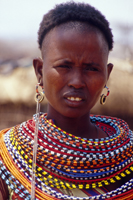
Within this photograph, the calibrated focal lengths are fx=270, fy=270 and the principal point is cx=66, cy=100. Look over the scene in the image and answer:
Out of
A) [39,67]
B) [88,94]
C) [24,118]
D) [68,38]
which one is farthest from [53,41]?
[24,118]

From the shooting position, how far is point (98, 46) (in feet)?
5.01

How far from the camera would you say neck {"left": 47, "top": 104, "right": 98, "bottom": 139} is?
1.70 meters

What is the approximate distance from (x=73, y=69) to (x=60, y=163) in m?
0.53

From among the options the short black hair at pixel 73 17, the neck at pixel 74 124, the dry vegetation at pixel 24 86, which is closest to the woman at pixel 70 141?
the short black hair at pixel 73 17

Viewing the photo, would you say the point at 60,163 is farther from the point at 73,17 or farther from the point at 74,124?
the point at 73,17

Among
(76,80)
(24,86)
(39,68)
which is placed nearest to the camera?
(76,80)

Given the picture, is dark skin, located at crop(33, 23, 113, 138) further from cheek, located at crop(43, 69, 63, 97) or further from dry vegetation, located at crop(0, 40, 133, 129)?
dry vegetation, located at crop(0, 40, 133, 129)

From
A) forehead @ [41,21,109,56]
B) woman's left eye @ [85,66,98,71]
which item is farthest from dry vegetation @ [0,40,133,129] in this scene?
woman's left eye @ [85,66,98,71]

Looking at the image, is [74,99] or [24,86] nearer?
[74,99]

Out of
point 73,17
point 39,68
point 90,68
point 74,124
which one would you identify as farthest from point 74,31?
point 74,124

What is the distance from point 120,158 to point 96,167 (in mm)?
163

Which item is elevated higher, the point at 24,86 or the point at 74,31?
the point at 74,31

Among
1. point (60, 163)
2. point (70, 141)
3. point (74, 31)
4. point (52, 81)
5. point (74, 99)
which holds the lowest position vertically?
point (60, 163)

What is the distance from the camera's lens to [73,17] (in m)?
1.54
